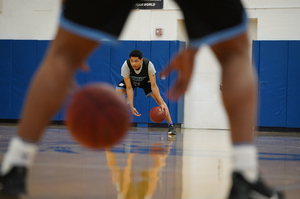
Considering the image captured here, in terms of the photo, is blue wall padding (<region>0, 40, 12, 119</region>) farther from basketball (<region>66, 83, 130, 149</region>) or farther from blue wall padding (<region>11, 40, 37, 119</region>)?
basketball (<region>66, 83, 130, 149</region>)

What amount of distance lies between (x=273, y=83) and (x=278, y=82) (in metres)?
0.13

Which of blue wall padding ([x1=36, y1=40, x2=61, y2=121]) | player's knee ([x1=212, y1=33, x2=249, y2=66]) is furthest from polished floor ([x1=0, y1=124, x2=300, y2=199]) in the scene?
blue wall padding ([x1=36, y1=40, x2=61, y2=121])

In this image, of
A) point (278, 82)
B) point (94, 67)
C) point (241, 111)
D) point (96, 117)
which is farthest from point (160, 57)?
point (241, 111)

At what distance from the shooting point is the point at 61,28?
130 centimetres

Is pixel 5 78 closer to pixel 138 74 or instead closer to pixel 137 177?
pixel 138 74

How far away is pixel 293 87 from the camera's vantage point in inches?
379

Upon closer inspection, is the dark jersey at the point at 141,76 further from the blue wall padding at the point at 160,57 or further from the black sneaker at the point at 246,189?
the black sneaker at the point at 246,189

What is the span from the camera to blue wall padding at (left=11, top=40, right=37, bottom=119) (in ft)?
34.1

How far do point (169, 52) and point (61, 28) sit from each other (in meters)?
8.73

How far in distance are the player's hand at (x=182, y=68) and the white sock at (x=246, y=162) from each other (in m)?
0.29

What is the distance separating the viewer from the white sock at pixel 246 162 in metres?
1.24

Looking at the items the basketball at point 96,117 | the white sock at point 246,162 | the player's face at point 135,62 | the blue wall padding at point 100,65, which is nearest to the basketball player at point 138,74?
the player's face at point 135,62

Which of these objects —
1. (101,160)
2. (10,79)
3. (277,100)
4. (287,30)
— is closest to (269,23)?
(287,30)

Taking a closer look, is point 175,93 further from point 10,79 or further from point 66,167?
point 10,79
